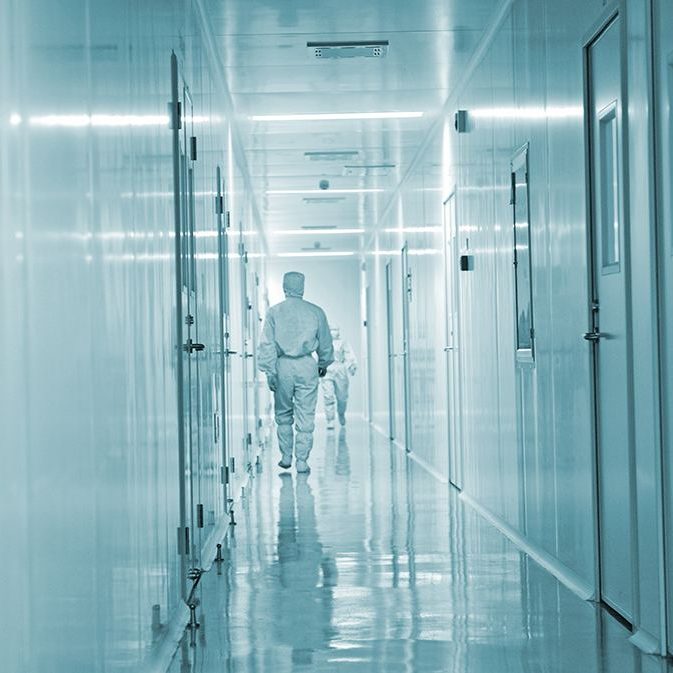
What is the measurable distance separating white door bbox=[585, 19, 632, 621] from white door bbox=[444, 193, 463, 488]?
3629mm

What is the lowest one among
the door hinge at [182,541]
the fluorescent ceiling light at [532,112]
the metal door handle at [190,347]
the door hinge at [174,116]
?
the door hinge at [182,541]

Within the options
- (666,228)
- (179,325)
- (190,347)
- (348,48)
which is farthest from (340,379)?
(666,228)

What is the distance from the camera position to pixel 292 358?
31.3 feet

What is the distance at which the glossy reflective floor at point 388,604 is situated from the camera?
3.31 metres

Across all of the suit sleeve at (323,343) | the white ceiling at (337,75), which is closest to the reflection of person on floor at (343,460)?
the suit sleeve at (323,343)

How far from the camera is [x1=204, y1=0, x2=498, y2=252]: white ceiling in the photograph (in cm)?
597

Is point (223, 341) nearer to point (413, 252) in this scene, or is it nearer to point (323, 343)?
point (323, 343)

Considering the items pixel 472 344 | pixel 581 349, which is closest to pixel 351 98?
pixel 472 344

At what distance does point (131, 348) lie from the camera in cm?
295

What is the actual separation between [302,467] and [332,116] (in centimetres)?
289

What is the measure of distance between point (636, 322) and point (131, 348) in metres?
1.62

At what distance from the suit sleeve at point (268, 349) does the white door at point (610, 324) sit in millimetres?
5587

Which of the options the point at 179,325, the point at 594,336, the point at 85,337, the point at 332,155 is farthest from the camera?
the point at 332,155

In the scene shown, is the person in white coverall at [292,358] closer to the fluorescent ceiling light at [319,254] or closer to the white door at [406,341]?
the white door at [406,341]
